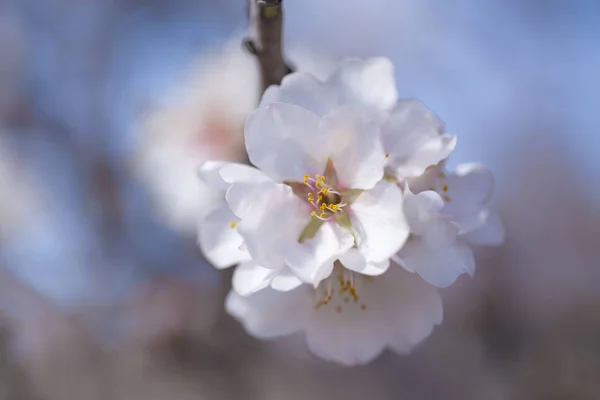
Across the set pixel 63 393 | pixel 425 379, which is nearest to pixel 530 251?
pixel 425 379

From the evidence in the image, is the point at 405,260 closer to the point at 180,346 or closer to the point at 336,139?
the point at 336,139

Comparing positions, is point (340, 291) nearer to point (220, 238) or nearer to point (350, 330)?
point (350, 330)

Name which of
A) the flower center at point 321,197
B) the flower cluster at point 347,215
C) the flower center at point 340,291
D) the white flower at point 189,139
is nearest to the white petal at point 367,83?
the flower cluster at point 347,215

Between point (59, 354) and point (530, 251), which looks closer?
point (59, 354)

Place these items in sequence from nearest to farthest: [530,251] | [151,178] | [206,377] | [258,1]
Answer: [258,1] → [151,178] → [206,377] → [530,251]

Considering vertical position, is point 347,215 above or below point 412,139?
below

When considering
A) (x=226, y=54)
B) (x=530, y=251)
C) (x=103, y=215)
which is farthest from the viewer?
(x=530, y=251)

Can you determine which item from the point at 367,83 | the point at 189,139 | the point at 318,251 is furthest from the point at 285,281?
the point at 189,139

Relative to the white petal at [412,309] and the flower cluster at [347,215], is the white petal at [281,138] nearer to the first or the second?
the flower cluster at [347,215]
